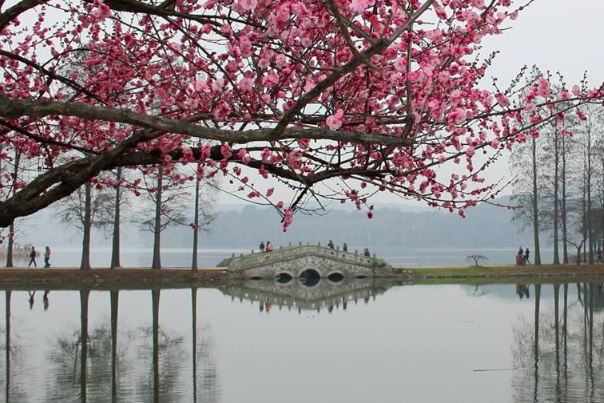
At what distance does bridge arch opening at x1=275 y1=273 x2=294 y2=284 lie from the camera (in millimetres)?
48194

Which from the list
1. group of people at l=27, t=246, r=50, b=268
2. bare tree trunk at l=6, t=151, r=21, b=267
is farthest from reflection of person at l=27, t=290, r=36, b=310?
group of people at l=27, t=246, r=50, b=268

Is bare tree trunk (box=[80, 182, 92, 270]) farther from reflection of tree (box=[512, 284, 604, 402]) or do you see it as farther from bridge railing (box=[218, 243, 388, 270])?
reflection of tree (box=[512, 284, 604, 402])

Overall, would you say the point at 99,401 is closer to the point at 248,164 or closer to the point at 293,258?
the point at 248,164

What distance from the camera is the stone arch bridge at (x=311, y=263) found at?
4691 cm

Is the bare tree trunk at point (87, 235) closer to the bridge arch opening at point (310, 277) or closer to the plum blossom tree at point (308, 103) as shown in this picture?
the bridge arch opening at point (310, 277)

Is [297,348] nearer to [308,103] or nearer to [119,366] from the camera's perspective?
[119,366]

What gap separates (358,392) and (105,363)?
666 centimetres

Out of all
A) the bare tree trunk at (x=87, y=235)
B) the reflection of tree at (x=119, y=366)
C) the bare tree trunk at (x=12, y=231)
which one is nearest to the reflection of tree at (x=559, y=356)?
the reflection of tree at (x=119, y=366)

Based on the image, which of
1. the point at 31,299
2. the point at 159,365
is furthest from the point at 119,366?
the point at 31,299

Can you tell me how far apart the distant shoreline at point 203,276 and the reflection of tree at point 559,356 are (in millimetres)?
14218

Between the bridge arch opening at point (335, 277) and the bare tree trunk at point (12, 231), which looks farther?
the bridge arch opening at point (335, 277)

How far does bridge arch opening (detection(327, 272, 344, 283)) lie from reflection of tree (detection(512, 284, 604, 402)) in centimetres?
2013

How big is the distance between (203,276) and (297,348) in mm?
21457

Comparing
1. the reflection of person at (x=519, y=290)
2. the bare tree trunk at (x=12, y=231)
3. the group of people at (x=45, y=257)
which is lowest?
the reflection of person at (x=519, y=290)
